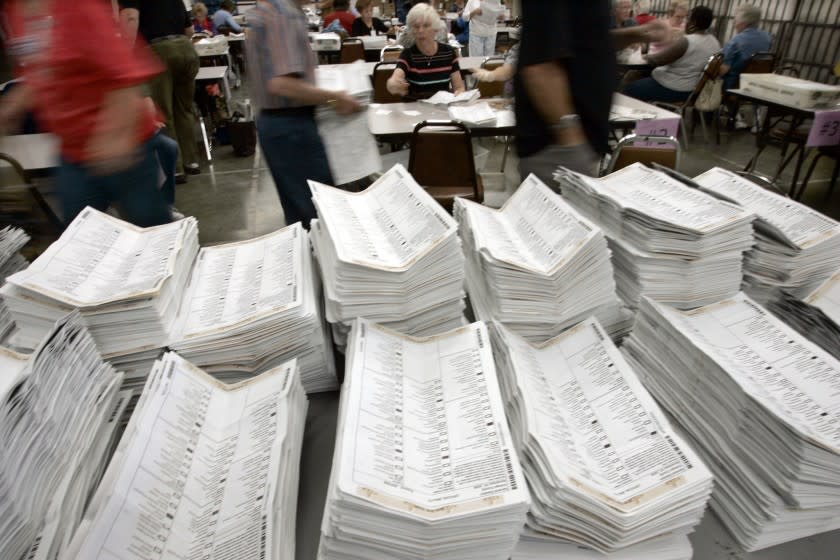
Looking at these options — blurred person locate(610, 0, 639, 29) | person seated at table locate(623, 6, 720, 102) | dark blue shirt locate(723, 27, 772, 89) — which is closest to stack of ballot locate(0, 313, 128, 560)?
person seated at table locate(623, 6, 720, 102)

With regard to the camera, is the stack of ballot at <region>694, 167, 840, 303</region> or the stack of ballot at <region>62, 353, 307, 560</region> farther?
the stack of ballot at <region>694, 167, 840, 303</region>

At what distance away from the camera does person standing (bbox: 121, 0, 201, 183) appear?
3.73 metres

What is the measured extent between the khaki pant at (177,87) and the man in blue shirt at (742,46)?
16.8 ft

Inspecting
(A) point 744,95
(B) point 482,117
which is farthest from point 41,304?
(A) point 744,95

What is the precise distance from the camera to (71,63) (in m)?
1.36

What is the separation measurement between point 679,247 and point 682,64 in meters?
4.98

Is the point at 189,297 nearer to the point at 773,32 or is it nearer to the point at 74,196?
the point at 74,196

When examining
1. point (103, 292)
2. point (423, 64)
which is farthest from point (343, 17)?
point (103, 292)

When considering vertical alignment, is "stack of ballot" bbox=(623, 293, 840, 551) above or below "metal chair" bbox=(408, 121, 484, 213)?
above

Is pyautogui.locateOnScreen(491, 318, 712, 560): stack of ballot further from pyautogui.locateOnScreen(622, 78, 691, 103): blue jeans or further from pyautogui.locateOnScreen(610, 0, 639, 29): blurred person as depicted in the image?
pyautogui.locateOnScreen(610, 0, 639, 29): blurred person

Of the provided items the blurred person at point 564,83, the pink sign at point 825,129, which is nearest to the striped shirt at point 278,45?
the blurred person at point 564,83

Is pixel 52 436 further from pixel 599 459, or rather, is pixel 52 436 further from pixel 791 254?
pixel 791 254

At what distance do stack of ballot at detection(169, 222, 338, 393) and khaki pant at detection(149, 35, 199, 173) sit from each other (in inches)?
130

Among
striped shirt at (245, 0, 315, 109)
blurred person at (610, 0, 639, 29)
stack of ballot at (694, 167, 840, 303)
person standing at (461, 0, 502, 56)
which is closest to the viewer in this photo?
stack of ballot at (694, 167, 840, 303)
